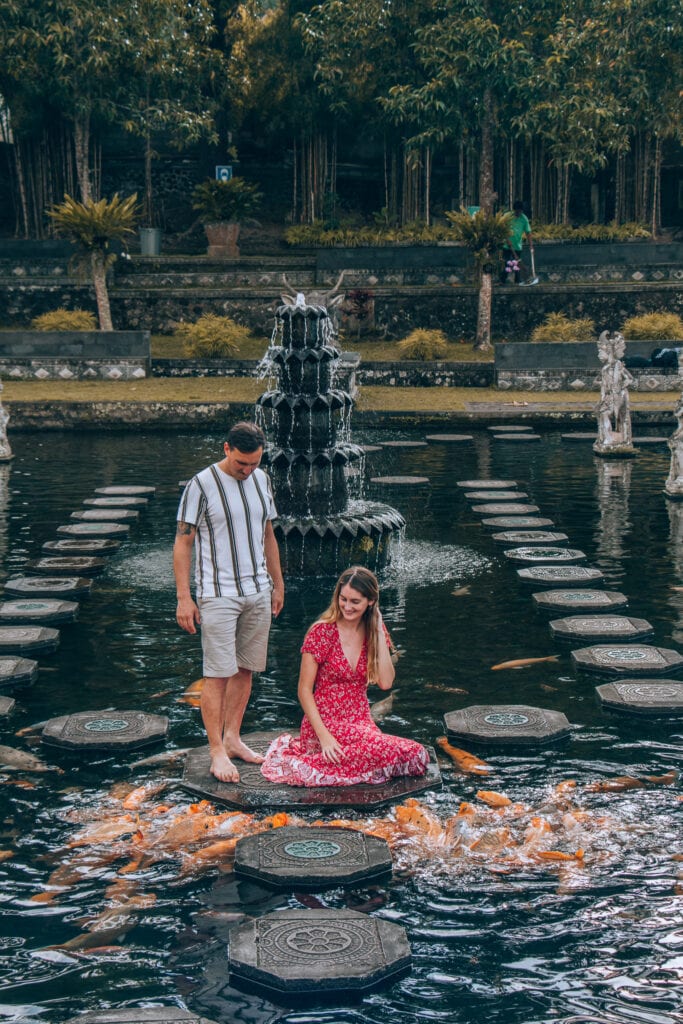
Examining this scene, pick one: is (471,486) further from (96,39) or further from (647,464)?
(96,39)

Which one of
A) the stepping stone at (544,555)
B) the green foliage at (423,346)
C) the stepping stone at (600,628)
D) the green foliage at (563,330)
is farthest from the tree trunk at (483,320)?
the stepping stone at (600,628)

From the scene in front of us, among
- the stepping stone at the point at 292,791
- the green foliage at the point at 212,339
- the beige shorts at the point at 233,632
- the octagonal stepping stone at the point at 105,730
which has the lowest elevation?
the stepping stone at the point at 292,791

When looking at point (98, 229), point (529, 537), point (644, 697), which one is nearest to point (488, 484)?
point (529, 537)

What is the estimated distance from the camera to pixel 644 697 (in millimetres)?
7961

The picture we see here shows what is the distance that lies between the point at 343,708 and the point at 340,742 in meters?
0.18

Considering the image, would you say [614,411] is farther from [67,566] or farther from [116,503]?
[67,566]

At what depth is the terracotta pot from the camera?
35625mm

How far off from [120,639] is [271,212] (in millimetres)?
32818

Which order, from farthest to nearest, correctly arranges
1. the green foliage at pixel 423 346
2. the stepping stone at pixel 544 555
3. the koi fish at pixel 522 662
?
the green foliage at pixel 423 346 < the stepping stone at pixel 544 555 < the koi fish at pixel 522 662

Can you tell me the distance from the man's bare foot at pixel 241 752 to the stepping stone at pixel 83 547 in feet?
19.6

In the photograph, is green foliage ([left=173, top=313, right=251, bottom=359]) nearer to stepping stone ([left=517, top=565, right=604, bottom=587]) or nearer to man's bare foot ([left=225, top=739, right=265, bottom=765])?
stepping stone ([left=517, top=565, right=604, bottom=587])

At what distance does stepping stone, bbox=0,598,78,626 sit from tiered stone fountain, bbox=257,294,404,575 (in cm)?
225

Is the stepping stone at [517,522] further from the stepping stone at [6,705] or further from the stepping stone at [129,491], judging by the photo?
the stepping stone at [6,705]

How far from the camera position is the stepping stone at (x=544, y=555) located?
1196 cm
